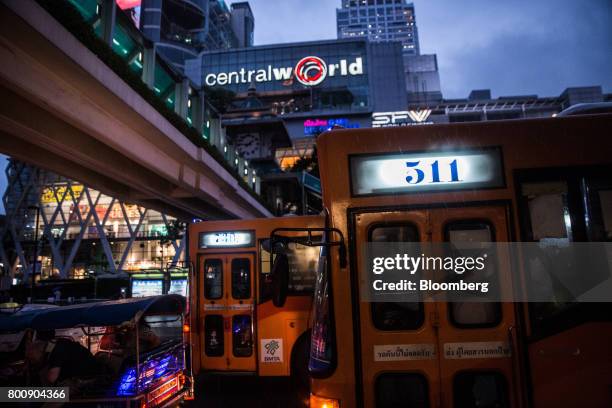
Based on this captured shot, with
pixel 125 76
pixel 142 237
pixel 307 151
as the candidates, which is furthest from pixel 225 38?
pixel 125 76

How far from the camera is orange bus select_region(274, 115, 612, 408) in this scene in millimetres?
3273

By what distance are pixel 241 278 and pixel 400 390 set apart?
526 cm

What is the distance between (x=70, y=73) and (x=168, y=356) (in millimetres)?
6183

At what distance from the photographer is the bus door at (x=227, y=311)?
26.2 feet

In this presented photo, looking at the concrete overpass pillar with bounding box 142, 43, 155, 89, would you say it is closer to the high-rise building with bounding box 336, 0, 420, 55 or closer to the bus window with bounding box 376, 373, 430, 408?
the bus window with bounding box 376, 373, 430, 408

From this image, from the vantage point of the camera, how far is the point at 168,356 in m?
6.06

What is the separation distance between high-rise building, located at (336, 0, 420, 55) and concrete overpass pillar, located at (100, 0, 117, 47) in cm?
17439

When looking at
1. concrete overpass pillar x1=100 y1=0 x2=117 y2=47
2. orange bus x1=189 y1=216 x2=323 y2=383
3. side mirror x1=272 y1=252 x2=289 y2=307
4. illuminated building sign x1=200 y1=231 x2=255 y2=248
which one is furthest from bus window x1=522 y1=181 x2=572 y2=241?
concrete overpass pillar x1=100 y1=0 x2=117 y2=47

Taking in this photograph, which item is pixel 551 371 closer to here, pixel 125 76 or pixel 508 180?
pixel 508 180

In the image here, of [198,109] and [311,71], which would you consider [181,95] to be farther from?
[311,71]

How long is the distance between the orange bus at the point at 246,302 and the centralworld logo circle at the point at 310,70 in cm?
6658

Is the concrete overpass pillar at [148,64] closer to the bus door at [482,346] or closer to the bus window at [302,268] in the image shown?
the bus window at [302,268]
